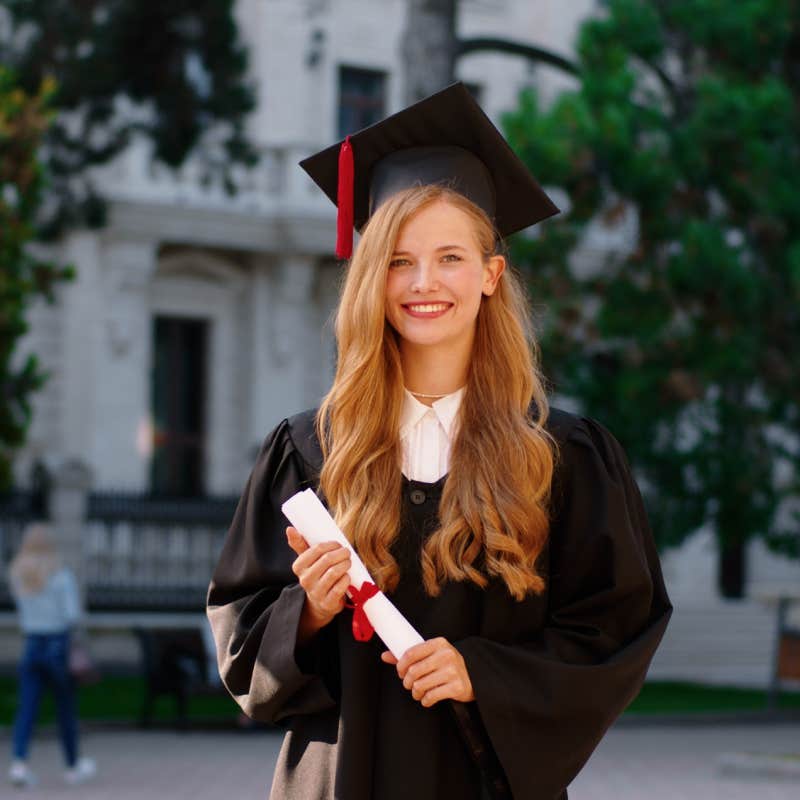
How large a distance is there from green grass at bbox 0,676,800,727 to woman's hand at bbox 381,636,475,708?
485 inches

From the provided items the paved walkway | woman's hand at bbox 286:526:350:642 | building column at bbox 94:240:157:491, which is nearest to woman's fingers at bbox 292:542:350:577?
woman's hand at bbox 286:526:350:642

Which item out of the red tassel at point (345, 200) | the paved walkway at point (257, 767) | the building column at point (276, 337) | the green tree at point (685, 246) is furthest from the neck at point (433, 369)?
the building column at point (276, 337)

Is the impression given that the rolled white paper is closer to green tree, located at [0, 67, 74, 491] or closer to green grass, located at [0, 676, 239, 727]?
green tree, located at [0, 67, 74, 491]

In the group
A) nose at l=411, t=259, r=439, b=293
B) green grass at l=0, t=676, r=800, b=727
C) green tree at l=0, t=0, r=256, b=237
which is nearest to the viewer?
nose at l=411, t=259, r=439, b=293

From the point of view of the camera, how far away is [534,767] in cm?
323

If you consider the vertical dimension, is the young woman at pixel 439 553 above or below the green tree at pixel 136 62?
below

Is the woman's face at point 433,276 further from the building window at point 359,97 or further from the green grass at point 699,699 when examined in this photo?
the building window at point 359,97

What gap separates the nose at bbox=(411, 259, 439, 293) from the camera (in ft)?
11.2

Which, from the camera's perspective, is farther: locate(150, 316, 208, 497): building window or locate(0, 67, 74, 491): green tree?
locate(150, 316, 208, 497): building window

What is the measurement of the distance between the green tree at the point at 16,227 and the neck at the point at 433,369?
11.4m

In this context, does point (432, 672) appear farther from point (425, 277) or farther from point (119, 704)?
point (119, 704)

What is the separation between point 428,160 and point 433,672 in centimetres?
106

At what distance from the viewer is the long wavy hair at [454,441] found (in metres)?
3.30

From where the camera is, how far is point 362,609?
3199 millimetres
